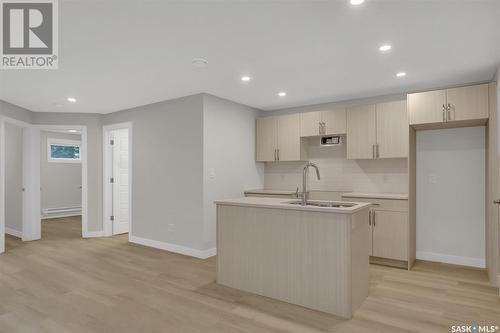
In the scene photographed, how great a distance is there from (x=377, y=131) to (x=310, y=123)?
1107 mm

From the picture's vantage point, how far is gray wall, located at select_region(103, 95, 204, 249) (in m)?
4.56

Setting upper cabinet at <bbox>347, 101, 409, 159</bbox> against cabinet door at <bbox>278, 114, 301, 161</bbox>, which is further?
cabinet door at <bbox>278, 114, 301, 161</bbox>

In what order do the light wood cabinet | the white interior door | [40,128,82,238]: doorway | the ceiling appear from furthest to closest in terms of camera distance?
1. [40,128,82,238]: doorway
2. the white interior door
3. the light wood cabinet
4. the ceiling

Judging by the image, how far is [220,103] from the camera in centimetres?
483

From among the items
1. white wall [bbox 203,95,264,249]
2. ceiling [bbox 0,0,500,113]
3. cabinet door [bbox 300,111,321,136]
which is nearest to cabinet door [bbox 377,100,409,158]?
ceiling [bbox 0,0,500,113]

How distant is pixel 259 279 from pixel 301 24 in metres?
2.46

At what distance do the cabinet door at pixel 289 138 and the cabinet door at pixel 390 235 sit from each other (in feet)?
5.64

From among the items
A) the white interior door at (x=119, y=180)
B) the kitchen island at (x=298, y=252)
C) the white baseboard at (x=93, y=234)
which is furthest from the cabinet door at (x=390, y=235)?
the white baseboard at (x=93, y=234)

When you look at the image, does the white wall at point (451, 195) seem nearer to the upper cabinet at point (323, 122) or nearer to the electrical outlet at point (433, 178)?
the electrical outlet at point (433, 178)

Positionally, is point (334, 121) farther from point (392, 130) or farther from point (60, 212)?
point (60, 212)

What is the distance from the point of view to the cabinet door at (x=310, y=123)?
16.4 feet

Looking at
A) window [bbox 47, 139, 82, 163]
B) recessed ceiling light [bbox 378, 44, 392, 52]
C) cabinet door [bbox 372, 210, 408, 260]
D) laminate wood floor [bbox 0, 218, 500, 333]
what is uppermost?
recessed ceiling light [bbox 378, 44, 392, 52]

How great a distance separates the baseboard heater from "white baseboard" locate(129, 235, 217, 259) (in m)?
4.17

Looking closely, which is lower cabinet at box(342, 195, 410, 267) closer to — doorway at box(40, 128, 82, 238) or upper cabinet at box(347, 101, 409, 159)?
upper cabinet at box(347, 101, 409, 159)
